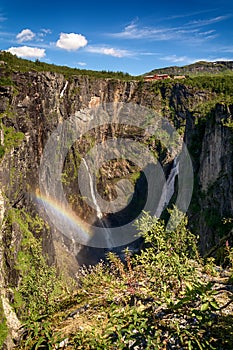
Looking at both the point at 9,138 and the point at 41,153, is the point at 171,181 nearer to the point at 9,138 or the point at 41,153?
the point at 41,153

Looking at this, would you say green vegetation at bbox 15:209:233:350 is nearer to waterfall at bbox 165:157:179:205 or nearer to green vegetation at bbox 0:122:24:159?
green vegetation at bbox 0:122:24:159

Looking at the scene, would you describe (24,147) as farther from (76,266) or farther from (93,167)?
(93,167)

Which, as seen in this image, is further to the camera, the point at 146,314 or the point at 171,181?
the point at 171,181

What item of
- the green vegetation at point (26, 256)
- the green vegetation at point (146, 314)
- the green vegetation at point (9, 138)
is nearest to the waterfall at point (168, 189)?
the green vegetation at point (26, 256)

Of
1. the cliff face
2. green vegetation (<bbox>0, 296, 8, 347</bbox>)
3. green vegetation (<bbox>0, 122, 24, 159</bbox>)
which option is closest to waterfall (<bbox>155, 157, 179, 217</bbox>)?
the cliff face

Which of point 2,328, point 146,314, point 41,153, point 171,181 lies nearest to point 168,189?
point 171,181

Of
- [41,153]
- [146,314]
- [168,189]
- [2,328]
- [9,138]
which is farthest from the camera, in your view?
[168,189]

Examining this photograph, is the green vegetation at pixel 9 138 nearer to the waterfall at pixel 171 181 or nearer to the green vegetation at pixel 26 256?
the green vegetation at pixel 26 256
